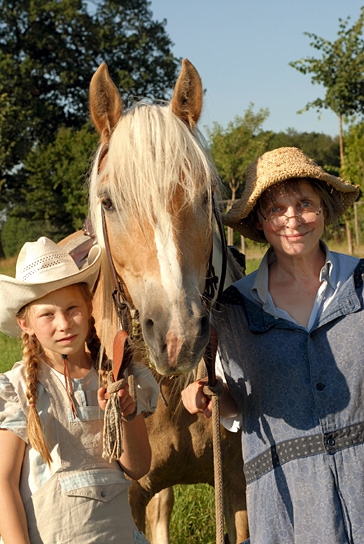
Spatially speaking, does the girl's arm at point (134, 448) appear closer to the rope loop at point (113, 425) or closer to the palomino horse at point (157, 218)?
the rope loop at point (113, 425)

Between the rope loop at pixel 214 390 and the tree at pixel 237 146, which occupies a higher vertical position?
the tree at pixel 237 146

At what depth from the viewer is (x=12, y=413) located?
6.72 feet

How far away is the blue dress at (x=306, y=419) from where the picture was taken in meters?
2.08

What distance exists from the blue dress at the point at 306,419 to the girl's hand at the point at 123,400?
0.40m

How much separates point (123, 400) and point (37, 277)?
0.46 metres

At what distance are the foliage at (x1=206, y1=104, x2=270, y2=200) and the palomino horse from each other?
2022 cm

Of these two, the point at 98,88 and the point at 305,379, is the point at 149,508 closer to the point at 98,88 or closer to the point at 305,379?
the point at 305,379

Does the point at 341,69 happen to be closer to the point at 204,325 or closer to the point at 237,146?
the point at 237,146

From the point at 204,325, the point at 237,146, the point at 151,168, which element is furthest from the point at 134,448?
the point at 237,146

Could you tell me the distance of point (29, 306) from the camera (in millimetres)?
2186

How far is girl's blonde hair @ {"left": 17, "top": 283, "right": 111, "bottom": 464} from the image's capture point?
203 cm

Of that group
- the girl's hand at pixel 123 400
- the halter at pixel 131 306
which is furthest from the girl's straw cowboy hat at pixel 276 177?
the girl's hand at pixel 123 400

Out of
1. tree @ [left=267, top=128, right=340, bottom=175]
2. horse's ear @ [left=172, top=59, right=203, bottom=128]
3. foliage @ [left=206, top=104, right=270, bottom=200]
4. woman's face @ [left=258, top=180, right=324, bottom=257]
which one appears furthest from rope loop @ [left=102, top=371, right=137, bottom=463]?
tree @ [left=267, top=128, right=340, bottom=175]

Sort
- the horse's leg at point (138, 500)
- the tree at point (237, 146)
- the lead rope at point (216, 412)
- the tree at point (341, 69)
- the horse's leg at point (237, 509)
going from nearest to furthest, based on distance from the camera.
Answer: the lead rope at point (216, 412) < the horse's leg at point (138, 500) < the horse's leg at point (237, 509) < the tree at point (341, 69) < the tree at point (237, 146)
